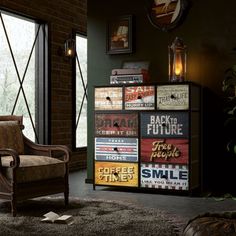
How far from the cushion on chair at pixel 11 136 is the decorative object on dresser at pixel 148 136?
106 centimetres

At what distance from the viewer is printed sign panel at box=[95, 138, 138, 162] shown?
15.8 ft

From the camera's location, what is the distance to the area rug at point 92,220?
3.11 m

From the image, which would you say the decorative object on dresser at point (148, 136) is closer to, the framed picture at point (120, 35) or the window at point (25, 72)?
the framed picture at point (120, 35)

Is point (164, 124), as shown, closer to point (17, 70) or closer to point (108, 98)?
point (108, 98)

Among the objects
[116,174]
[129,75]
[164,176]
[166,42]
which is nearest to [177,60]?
[166,42]

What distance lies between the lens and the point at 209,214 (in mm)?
1592

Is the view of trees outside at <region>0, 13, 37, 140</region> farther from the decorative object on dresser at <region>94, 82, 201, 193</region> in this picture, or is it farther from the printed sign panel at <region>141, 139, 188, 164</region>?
the printed sign panel at <region>141, 139, 188, 164</region>

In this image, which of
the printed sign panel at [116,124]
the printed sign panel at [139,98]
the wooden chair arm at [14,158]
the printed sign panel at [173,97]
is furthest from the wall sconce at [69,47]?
the wooden chair arm at [14,158]

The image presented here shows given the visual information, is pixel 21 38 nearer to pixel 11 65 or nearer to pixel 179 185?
pixel 11 65

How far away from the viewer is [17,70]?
5.80m

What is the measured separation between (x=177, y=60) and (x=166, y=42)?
30 cm

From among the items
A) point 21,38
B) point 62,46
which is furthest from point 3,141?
point 62,46

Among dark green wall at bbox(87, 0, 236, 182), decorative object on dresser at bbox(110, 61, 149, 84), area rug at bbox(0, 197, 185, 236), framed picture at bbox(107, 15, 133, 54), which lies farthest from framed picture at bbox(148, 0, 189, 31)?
area rug at bbox(0, 197, 185, 236)

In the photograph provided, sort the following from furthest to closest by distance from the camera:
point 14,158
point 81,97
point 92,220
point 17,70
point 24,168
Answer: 1. point 81,97
2. point 17,70
3. point 24,168
4. point 14,158
5. point 92,220
